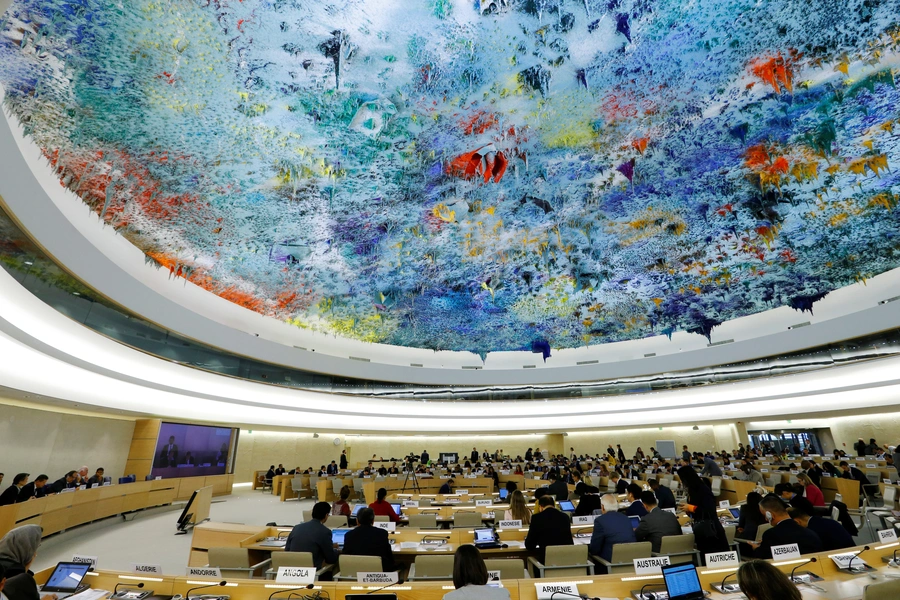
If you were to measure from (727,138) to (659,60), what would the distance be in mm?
2308

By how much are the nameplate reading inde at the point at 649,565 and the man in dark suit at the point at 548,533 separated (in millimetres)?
1343

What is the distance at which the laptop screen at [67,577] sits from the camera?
3807 mm

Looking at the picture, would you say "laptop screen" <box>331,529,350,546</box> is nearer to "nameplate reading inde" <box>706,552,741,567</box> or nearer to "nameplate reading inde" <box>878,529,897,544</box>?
"nameplate reading inde" <box>706,552,741,567</box>

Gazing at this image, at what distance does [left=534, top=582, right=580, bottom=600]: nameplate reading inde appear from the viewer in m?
3.30

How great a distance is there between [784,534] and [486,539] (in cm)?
318

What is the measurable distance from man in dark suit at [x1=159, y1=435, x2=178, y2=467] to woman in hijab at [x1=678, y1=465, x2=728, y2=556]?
14.8 meters

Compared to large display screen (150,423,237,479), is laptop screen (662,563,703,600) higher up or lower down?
lower down

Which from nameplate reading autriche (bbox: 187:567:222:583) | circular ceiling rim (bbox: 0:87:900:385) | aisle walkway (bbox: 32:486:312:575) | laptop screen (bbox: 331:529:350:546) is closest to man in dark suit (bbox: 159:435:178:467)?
aisle walkway (bbox: 32:486:312:575)

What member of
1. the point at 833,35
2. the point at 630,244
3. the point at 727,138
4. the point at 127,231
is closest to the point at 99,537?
the point at 127,231

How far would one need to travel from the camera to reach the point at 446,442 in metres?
22.9

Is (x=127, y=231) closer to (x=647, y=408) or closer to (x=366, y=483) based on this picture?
(x=366, y=483)

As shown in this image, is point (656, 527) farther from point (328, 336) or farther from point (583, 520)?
point (328, 336)

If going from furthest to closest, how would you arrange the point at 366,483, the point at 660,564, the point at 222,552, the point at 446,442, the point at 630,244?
the point at 446,442 → the point at 366,483 → the point at 630,244 → the point at 222,552 → the point at 660,564

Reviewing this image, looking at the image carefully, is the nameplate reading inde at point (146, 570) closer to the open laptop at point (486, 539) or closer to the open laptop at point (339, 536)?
the open laptop at point (339, 536)
